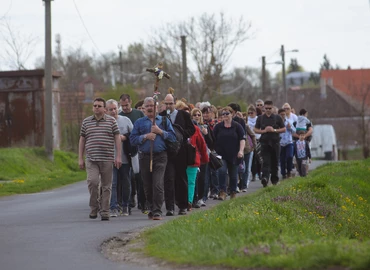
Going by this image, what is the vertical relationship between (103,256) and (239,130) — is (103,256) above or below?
below

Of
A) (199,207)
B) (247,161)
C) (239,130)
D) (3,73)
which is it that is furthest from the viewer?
(3,73)

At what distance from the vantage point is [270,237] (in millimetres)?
10148

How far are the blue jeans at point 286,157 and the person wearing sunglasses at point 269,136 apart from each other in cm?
179

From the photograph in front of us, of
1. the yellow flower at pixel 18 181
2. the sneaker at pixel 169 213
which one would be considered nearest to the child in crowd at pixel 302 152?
the yellow flower at pixel 18 181

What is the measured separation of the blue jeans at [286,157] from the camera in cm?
2392

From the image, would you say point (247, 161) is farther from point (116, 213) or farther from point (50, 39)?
point (50, 39)

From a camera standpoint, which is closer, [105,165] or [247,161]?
[105,165]

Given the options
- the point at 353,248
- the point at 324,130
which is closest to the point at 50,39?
the point at 324,130

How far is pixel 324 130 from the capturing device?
168 feet

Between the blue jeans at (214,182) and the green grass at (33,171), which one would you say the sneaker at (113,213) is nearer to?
the blue jeans at (214,182)

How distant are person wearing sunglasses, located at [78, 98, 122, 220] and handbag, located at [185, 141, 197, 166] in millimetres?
1304

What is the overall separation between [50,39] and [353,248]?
24858mm

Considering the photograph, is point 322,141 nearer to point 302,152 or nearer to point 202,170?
point 302,152

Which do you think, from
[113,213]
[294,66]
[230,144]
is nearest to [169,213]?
[113,213]
